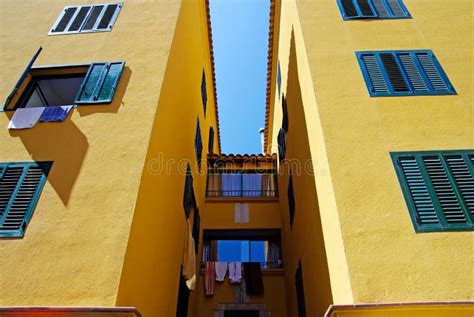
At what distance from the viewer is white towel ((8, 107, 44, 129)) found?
669 centimetres

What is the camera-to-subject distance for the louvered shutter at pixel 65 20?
875cm

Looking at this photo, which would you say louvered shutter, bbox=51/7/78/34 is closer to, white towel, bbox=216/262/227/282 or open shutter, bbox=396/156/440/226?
white towel, bbox=216/262/227/282

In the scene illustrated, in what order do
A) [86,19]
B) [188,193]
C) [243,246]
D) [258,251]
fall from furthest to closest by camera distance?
[243,246], [258,251], [188,193], [86,19]

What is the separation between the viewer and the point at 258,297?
10.3 meters

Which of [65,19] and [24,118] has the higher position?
[65,19]

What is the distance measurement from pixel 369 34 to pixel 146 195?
6461 mm

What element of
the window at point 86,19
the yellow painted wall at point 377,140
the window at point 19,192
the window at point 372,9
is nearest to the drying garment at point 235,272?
the yellow painted wall at point 377,140

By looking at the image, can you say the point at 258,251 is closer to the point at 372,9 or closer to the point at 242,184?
the point at 242,184

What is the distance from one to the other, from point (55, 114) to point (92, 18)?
142 inches

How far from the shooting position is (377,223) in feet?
17.5

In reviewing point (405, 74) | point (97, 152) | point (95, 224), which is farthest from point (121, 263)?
point (405, 74)

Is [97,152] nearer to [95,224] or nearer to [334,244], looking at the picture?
[95,224]

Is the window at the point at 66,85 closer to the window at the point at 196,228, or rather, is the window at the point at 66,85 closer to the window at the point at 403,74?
the window at the point at 196,228

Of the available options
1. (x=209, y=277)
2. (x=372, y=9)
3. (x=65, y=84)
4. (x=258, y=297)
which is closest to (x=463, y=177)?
(x=372, y=9)
